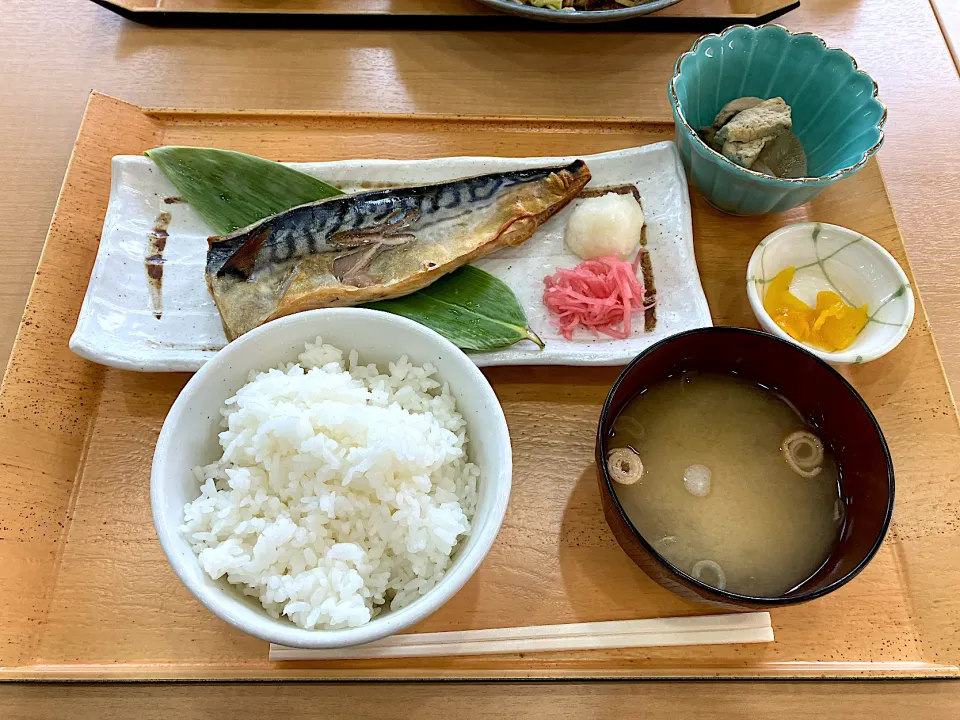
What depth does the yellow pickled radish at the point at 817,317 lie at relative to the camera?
5.03 feet

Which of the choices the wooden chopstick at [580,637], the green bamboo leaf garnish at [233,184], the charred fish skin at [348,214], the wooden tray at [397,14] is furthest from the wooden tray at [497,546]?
the wooden tray at [397,14]

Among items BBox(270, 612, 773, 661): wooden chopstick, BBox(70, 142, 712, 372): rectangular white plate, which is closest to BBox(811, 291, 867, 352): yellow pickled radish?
BBox(70, 142, 712, 372): rectangular white plate

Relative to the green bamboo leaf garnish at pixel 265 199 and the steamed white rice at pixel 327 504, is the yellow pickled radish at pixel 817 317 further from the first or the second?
the steamed white rice at pixel 327 504

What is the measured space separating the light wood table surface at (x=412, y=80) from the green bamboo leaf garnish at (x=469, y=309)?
54cm

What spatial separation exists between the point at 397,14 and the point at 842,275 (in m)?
1.65

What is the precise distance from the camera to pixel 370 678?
1232 mm

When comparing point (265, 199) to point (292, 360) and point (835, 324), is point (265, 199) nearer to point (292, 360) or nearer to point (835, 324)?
point (292, 360)

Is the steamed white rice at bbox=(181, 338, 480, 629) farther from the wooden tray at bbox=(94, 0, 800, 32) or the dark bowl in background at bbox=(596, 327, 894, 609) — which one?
the wooden tray at bbox=(94, 0, 800, 32)

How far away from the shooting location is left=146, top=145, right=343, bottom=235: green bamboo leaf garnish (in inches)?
67.7

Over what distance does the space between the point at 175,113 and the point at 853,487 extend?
2090 millimetres

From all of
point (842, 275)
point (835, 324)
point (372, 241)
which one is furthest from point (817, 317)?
point (372, 241)

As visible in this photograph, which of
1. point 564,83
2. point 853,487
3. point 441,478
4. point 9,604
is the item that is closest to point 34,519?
point 9,604

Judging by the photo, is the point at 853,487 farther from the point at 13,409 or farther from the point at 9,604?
the point at 13,409

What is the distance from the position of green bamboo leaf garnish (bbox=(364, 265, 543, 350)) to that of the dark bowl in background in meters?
0.35
